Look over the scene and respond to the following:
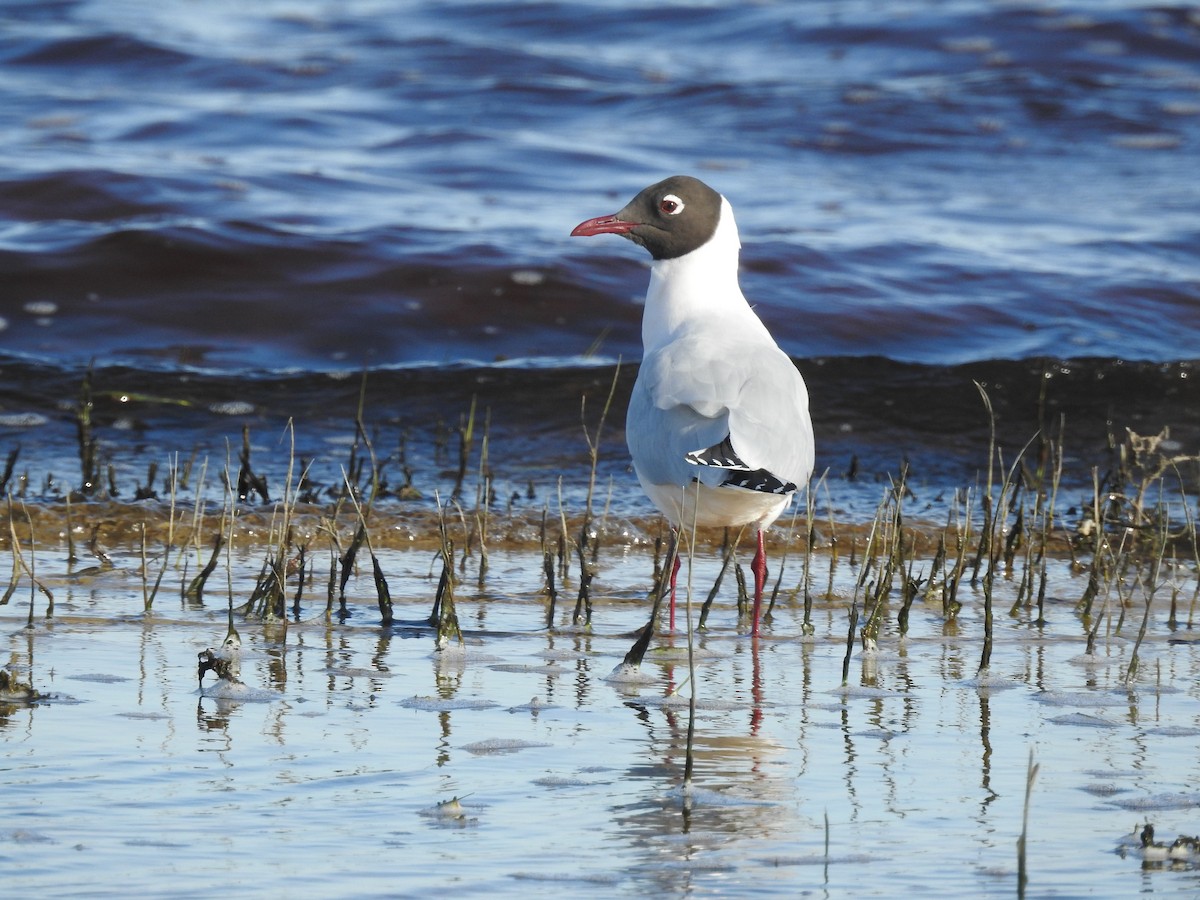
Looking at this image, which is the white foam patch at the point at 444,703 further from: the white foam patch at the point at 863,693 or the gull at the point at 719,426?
the white foam patch at the point at 863,693

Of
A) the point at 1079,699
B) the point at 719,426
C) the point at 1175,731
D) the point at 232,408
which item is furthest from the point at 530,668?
the point at 232,408

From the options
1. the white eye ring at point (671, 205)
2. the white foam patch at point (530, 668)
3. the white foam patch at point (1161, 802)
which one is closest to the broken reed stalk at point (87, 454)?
the white eye ring at point (671, 205)

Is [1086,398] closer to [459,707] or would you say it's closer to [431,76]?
[459,707]

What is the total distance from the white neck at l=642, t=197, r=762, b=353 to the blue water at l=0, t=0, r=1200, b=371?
3875 millimetres

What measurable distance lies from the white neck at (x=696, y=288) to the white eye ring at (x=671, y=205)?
164 mm

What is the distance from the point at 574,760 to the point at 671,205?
129 inches

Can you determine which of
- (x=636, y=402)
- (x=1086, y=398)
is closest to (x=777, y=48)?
(x=1086, y=398)

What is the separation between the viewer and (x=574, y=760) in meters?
3.74

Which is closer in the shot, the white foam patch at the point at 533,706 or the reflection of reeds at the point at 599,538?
the white foam patch at the point at 533,706

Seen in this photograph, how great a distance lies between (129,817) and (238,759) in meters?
0.40

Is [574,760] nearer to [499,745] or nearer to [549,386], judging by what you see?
[499,745]

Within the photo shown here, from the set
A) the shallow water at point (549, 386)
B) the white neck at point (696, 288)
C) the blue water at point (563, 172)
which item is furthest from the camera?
the blue water at point (563, 172)

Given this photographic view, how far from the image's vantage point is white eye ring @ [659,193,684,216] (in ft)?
21.6

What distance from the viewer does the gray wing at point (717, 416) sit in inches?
199
